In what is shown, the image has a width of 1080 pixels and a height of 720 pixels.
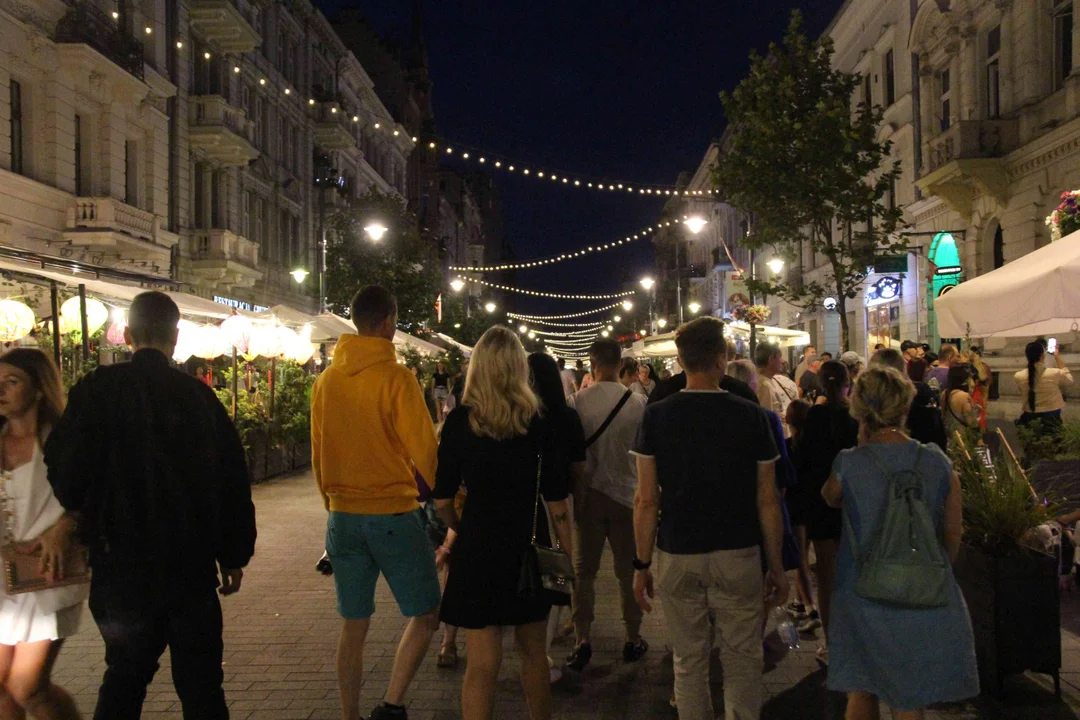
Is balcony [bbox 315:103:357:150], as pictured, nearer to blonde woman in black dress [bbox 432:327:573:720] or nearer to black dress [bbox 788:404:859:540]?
black dress [bbox 788:404:859:540]

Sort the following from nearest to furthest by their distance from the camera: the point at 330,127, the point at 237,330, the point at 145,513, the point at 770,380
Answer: the point at 145,513
the point at 770,380
the point at 237,330
the point at 330,127

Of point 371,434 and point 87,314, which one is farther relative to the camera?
point 87,314

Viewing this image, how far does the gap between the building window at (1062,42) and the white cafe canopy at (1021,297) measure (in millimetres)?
12325

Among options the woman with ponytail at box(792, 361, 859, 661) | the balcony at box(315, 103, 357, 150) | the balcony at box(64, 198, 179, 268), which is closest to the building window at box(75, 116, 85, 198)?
the balcony at box(64, 198, 179, 268)

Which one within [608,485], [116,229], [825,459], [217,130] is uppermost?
[217,130]

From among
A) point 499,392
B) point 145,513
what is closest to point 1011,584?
point 499,392

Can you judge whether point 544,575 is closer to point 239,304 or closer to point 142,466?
point 142,466

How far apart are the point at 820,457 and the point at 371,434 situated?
2.51 metres

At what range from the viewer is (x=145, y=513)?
3.32m

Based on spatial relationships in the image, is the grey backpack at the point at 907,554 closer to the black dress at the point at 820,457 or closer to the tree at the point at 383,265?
the black dress at the point at 820,457

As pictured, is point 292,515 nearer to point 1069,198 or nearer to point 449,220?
point 1069,198

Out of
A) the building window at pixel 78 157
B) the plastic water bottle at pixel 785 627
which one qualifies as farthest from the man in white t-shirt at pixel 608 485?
the building window at pixel 78 157

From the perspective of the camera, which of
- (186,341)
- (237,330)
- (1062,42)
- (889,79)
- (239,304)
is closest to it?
(186,341)

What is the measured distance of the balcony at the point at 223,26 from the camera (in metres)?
26.2
